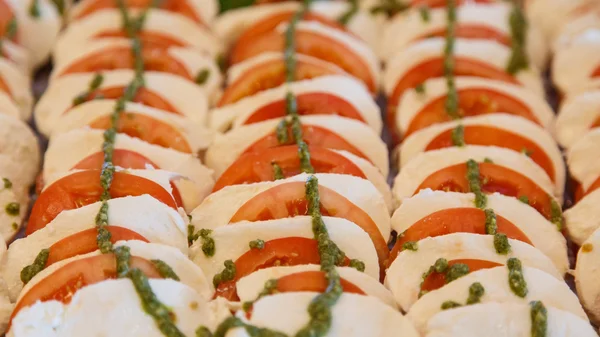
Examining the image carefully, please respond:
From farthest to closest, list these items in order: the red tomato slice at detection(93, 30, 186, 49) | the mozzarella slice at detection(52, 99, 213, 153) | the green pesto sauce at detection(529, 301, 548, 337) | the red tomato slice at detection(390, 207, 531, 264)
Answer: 1. the red tomato slice at detection(93, 30, 186, 49)
2. the mozzarella slice at detection(52, 99, 213, 153)
3. the red tomato slice at detection(390, 207, 531, 264)
4. the green pesto sauce at detection(529, 301, 548, 337)

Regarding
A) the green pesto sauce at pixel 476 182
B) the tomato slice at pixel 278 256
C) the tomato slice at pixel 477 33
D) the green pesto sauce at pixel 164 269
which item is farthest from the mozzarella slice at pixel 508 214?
the tomato slice at pixel 477 33

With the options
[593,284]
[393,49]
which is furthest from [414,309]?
[393,49]

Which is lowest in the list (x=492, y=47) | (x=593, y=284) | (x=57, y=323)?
(x=57, y=323)

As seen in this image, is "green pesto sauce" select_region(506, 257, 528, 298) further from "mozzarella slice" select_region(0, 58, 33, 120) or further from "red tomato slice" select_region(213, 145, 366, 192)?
"mozzarella slice" select_region(0, 58, 33, 120)

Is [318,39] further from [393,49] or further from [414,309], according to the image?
[414,309]

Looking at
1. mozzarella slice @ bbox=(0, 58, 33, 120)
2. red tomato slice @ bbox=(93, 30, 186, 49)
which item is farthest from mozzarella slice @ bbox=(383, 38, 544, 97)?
mozzarella slice @ bbox=(0, 58, 33, 120)
